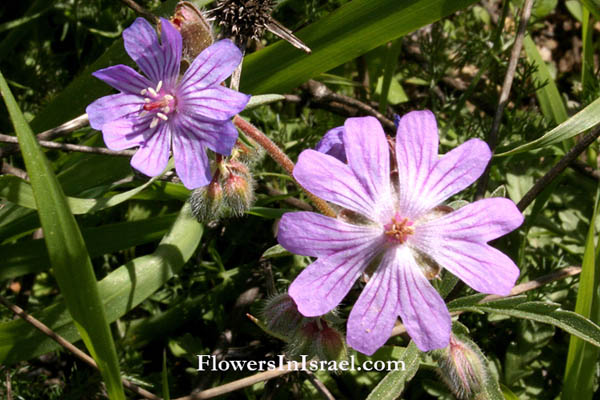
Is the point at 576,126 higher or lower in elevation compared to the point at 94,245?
higher

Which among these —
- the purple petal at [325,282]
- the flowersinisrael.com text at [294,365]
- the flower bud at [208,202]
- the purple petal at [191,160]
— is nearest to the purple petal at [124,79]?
the purple petal at [191,160]

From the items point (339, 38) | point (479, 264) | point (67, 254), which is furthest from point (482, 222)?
point (67, 254)

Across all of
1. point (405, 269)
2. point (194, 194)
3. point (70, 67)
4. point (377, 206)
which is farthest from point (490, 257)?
point (70, 67)

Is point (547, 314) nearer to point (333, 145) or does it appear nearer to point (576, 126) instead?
point (576, 126)

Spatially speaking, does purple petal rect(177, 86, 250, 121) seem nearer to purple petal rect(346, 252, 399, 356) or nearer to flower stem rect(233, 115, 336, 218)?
flower stem rect(233, 115, 336, 218)

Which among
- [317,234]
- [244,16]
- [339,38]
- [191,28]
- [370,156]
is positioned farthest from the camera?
[339,38]

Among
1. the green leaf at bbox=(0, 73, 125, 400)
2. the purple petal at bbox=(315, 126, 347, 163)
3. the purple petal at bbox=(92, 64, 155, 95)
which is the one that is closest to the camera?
the green leaf at bbox=(0, 73, 125, 400)

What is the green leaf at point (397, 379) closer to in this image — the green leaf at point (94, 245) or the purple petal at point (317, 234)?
the purple petal at point (317, 234)

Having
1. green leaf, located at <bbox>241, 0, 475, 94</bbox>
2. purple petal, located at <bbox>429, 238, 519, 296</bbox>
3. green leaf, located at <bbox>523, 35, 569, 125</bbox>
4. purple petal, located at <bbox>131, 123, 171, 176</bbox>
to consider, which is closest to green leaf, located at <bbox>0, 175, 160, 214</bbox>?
purple petal, located at <bbox>131, 123, 171, 176</bbox>
